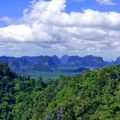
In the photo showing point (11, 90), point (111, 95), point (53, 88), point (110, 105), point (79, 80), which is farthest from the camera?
point (11, 90)

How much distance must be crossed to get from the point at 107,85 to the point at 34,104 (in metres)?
24.3

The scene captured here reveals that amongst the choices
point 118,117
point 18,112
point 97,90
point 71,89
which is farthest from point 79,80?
point 118,117

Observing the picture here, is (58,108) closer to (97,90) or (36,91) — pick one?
(97,90)

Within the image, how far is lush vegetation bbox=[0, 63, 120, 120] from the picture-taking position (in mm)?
73562

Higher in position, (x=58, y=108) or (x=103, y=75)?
(x=103, y=75)

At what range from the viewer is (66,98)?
82625mm

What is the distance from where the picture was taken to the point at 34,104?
98.4 metres

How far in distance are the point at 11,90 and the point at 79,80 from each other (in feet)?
97.0

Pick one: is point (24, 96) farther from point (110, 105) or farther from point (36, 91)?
point (110, 105)

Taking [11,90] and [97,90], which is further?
[11,90]

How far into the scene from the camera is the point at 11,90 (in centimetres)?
11506

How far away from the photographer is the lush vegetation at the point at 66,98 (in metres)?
73.6

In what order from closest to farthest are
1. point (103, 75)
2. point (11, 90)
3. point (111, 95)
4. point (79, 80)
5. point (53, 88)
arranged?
point (111, 95) < point (103, 75) < point (79, 80) < point (53, 88) < point (11, 90)

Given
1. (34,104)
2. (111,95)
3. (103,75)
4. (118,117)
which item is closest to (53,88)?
(34,104)
